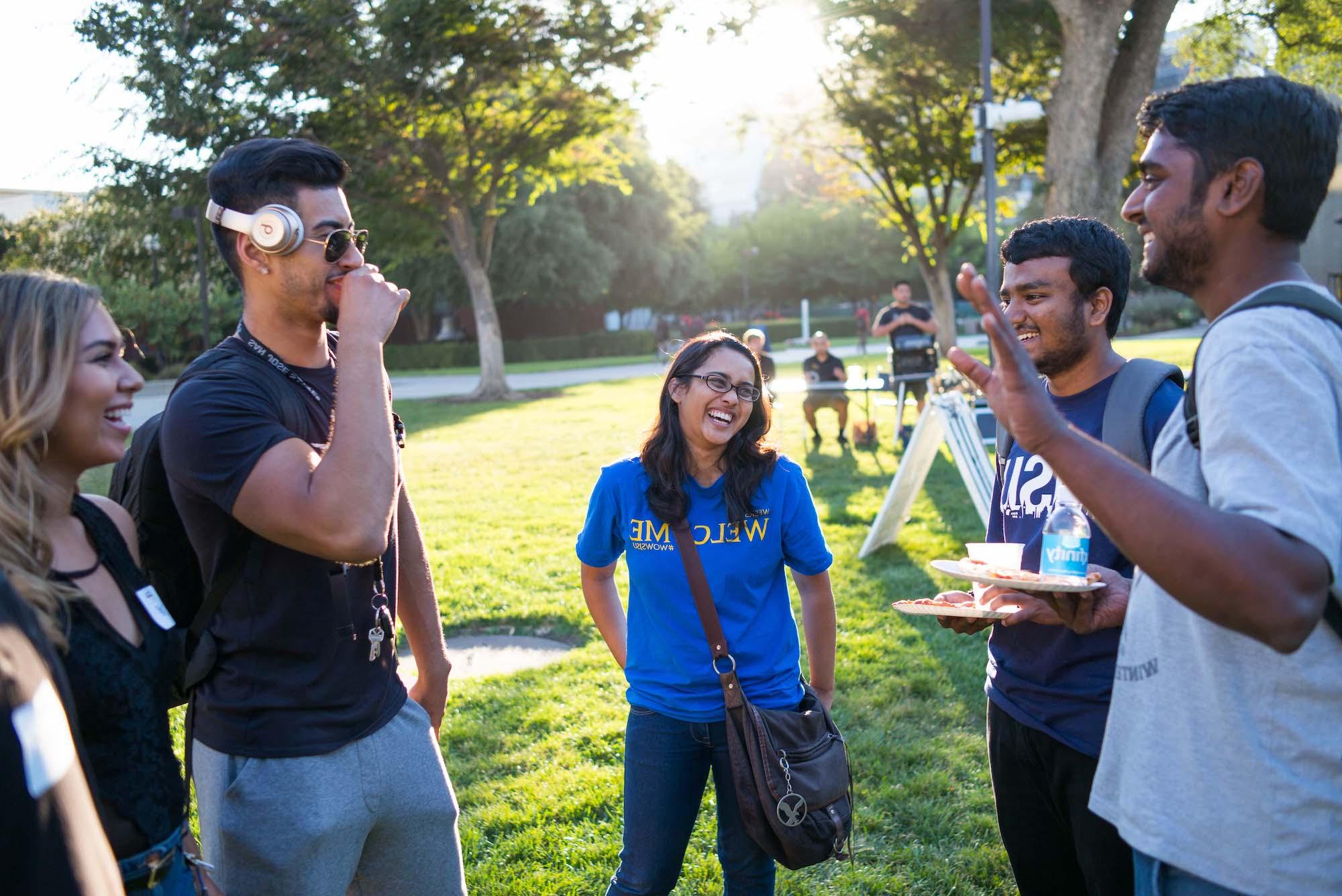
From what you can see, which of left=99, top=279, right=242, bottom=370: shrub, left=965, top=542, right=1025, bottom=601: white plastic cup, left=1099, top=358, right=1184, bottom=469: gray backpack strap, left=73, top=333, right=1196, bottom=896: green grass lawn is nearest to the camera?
left=1099, top=358, right=1184, bottom=469: gray backpack strap

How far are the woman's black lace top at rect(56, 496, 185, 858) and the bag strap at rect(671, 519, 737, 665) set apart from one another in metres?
1.45

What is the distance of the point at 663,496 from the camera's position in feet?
10.1

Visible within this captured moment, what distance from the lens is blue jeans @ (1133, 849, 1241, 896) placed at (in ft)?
5.49

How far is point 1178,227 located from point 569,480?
11538 mm

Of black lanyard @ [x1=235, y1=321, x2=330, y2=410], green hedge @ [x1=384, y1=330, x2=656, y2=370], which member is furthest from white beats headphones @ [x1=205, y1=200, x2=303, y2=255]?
green hedge @ [x1=384, y1=330, x2=656, y2=370]

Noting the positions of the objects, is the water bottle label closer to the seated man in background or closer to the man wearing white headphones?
the man wearing white headphones

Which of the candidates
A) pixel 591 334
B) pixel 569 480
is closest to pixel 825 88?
pixel 569 480

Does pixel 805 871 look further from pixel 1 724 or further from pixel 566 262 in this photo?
pixel 566 262

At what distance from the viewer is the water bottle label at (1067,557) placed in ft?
7.22

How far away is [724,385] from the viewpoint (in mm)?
3195

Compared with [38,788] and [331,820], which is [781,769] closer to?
[331,820]

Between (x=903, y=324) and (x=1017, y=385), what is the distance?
1343 cm

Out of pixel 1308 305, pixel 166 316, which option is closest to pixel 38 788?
pixel 1308 305

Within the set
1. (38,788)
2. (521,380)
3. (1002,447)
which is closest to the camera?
(38,788)
